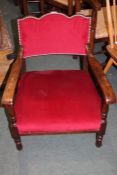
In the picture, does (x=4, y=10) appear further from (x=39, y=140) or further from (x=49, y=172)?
(x=49, y=172)

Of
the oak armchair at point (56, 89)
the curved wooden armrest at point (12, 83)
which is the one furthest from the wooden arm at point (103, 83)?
the curved wooden armrest at point (12, 83)

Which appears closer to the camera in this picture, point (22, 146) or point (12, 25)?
point (22, 146)

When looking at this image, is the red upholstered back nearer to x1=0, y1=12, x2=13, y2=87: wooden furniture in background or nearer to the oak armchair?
the oak armchair

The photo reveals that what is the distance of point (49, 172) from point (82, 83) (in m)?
0.65

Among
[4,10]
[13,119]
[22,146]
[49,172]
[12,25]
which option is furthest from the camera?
[4,10]

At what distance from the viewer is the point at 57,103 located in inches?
60.3

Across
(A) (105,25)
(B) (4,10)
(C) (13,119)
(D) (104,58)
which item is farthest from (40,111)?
(B) (4,10)

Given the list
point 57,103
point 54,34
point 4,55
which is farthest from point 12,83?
point 4,55

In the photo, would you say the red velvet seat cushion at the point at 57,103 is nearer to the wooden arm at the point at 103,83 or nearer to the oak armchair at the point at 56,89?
the oak armchair at the point at 56,89

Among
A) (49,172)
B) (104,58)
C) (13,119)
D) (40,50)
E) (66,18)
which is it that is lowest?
(49,172)

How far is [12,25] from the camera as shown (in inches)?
129

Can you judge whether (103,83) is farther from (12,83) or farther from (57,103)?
(12,83)

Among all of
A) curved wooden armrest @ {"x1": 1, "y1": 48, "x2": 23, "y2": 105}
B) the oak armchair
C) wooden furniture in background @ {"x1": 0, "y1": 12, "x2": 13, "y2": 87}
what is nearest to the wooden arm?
the oak armchair

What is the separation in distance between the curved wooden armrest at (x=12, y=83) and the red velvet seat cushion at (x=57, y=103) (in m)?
0.13
